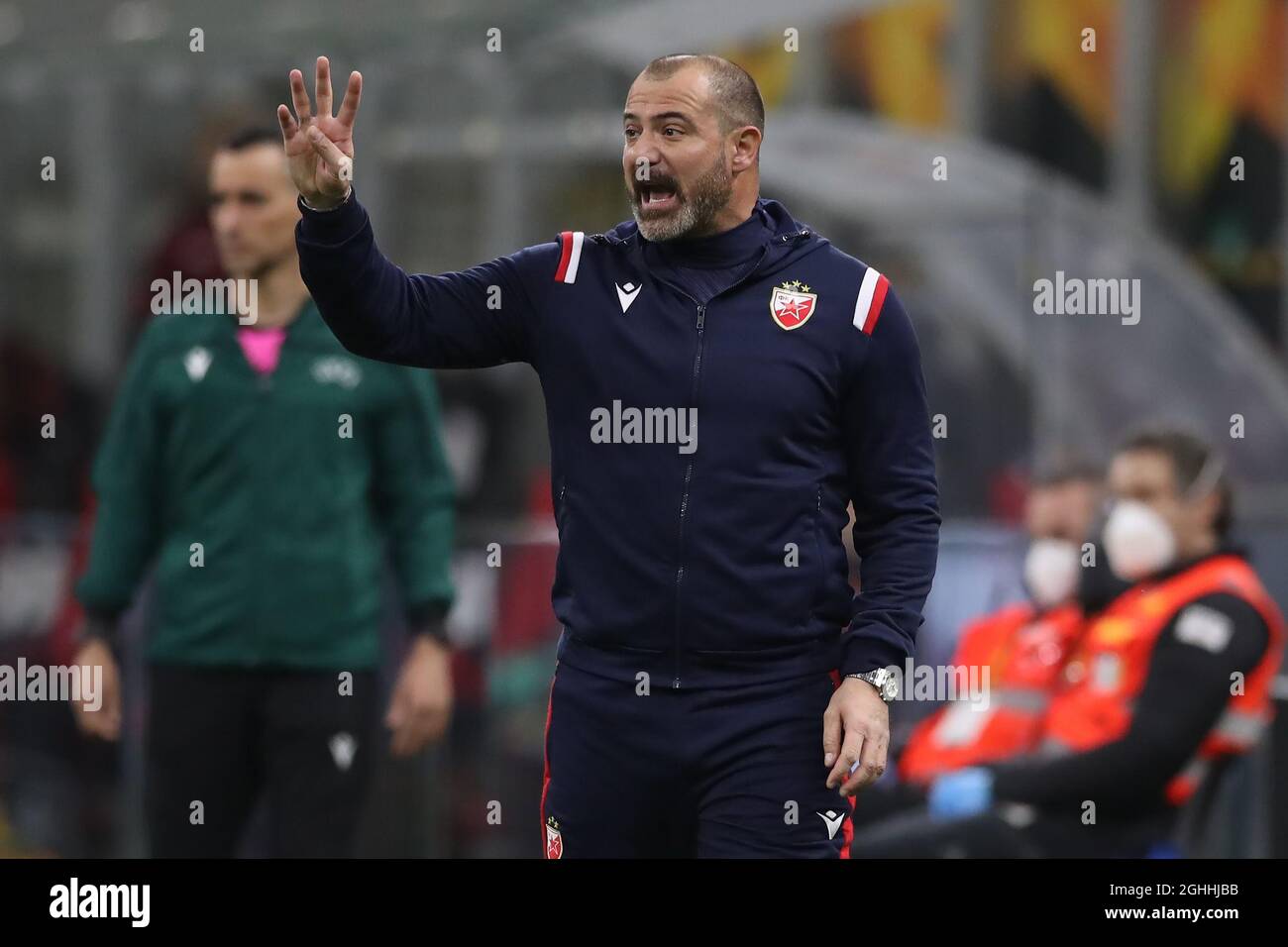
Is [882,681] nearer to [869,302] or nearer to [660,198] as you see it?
[869,302]

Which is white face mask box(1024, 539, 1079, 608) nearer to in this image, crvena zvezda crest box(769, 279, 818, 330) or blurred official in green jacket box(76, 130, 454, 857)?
blurred official in green jacket box(76, 130, 454, 857)

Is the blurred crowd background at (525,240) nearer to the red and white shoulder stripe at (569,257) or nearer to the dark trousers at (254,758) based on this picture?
the dark trousers at (254,758)

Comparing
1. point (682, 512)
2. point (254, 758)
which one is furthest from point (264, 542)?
point (682, 512)

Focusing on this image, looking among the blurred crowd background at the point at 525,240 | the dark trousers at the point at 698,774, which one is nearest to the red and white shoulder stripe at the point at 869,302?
the dark trousers at the point at 698,774

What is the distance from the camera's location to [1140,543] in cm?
558

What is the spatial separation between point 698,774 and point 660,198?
88 cm

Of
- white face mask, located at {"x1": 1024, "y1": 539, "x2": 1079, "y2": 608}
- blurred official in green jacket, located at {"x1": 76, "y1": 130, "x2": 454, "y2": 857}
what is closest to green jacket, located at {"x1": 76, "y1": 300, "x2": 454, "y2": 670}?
blurred official in green jacket, located at {"x1": 76, "y1": 130, "x2": 454, "y2": 857}

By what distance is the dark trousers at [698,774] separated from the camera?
350 centimetres

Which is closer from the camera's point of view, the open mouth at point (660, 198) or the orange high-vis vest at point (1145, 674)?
the open mouth at point (660, 198)

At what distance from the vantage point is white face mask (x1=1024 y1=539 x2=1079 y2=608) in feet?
20.8

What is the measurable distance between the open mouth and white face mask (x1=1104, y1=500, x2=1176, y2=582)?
237cm

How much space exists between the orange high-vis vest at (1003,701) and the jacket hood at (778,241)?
2.37m
